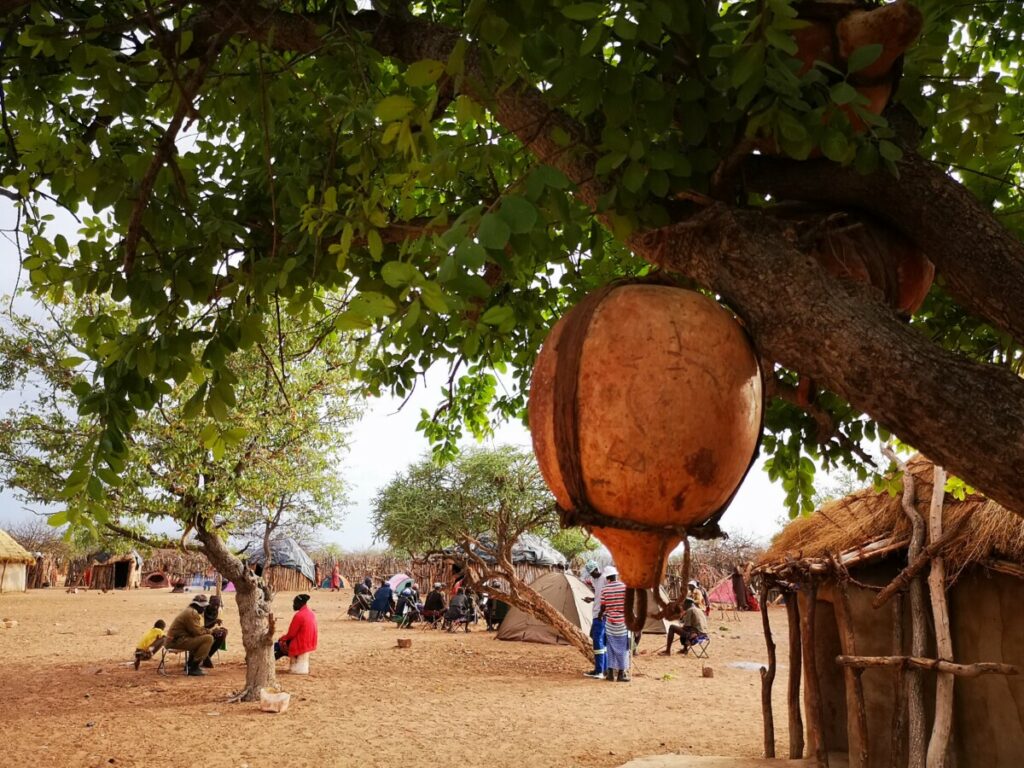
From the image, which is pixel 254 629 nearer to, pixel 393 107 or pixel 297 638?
pixel 297 638

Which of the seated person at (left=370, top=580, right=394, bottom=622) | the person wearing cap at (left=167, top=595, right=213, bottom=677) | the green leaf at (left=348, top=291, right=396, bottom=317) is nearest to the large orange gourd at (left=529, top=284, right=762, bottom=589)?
the green leaf at (left=348, top=291, right=396, bottom=317)

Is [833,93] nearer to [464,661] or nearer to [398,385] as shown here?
[398,385]

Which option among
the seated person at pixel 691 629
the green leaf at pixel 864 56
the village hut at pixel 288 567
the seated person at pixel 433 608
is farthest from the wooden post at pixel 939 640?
the village hut at pixel 288 567

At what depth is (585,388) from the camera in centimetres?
161

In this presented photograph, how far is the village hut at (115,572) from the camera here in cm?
4528

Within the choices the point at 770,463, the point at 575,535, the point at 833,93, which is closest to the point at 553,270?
the point at 770,463

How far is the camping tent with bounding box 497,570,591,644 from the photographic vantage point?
2184 cm

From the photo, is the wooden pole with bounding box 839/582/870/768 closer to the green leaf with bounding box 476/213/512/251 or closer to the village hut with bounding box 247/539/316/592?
the green leaf with bounding box 476/213/512/251

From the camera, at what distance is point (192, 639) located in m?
15.1

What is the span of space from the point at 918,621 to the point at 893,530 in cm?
100

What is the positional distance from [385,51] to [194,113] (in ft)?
2.31

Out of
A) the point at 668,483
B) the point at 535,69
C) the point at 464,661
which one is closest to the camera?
the point at 668,483

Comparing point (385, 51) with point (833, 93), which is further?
point (385, 51)

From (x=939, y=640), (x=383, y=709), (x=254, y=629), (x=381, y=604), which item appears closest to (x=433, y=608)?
(x=381, y=604)
